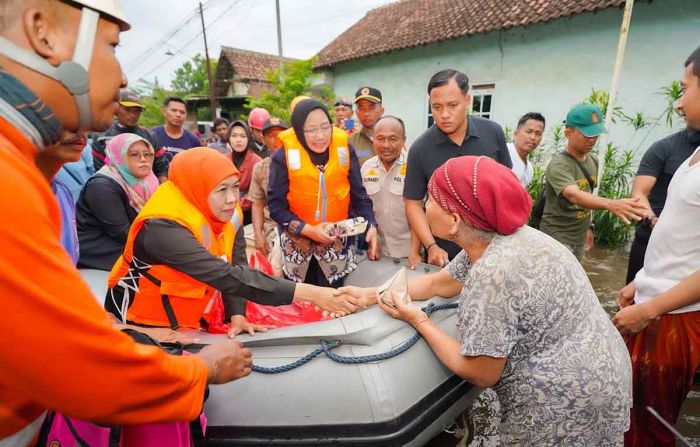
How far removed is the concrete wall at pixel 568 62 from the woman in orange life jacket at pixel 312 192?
640 cm

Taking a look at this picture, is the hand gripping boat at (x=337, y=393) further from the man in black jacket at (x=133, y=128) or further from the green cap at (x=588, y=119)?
the man in black jacket at (x=133, y=128)

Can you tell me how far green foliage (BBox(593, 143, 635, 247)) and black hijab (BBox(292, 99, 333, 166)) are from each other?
4.71 m

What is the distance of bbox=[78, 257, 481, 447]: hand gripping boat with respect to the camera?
1445 mm

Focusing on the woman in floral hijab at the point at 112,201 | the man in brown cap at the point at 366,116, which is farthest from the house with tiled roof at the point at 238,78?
the woman in floral hijab at the point at 112,201

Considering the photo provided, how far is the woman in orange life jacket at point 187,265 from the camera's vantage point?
158 cm

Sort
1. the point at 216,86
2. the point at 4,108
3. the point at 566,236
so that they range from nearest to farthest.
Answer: the point at 4,108, the point at 566,236, the point at 216,86

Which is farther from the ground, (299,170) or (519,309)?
(299,170)

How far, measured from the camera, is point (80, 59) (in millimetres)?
668

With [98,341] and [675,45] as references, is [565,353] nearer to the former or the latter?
[98,341]

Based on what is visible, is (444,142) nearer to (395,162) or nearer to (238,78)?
(395,162)

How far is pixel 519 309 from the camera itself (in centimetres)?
123

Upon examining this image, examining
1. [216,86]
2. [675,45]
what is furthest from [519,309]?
[216,86]

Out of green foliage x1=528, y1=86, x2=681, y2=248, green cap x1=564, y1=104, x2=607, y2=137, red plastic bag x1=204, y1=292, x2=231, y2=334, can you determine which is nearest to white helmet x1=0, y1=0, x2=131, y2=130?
red plastic bag x1=204, y1=292, x2=231, y2=334

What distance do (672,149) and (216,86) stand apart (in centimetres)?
2248
